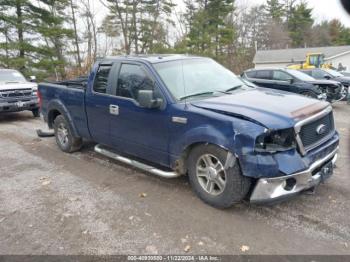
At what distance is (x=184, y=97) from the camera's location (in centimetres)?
418

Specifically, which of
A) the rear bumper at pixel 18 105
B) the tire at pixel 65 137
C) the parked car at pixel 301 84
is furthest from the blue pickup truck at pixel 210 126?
the parked car at pixel 301 84

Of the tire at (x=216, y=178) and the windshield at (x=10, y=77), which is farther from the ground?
the windshield at (x=10, y=77)

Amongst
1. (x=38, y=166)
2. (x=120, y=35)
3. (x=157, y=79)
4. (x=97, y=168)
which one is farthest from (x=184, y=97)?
(x=120, y=35)

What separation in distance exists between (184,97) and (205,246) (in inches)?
74.3

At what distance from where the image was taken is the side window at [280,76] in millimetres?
12395

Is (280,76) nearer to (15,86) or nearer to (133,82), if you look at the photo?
(133,82)

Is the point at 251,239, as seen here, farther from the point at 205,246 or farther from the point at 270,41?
the point at 270,41

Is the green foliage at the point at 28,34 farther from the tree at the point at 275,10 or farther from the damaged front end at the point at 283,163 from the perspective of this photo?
the tree at the point at 275,10

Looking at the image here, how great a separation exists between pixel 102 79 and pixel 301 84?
8.86 meters

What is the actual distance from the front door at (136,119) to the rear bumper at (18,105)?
6.23 meters

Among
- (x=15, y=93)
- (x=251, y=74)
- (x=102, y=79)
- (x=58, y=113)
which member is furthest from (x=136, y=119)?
(x=251, y=74)

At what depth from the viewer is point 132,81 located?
15.4 feet

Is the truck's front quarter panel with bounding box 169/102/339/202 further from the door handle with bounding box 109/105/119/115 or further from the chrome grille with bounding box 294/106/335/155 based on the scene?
the door handle with bounding box 109/105/119/115

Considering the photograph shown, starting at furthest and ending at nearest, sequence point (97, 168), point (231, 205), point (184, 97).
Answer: point (97, 168)
point (184, 97)
point (231, 205)
